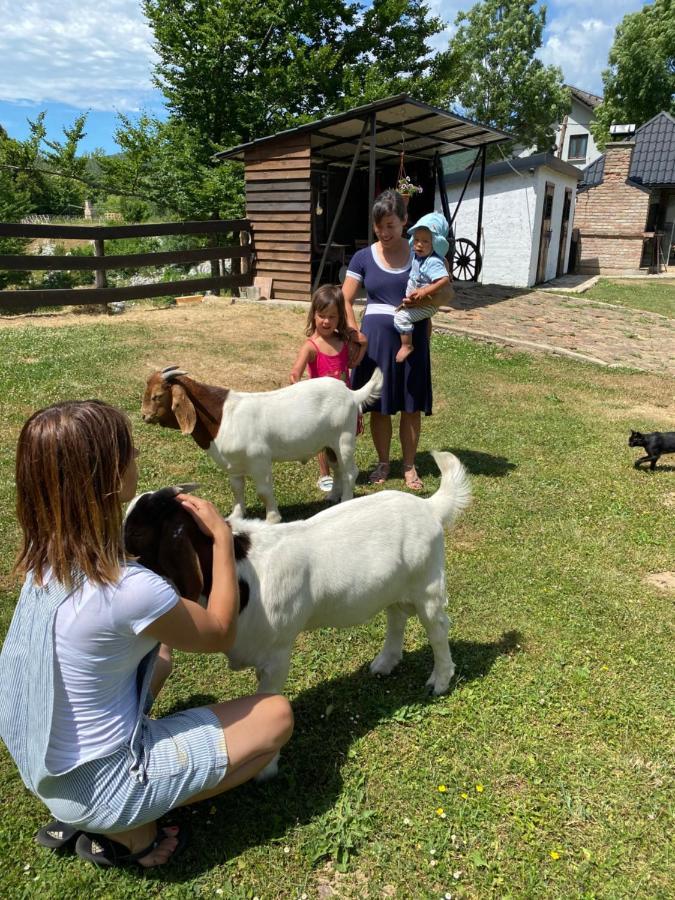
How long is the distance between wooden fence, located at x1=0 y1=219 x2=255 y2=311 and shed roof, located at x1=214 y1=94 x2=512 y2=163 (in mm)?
2308

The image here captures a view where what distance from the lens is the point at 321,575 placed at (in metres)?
2.77

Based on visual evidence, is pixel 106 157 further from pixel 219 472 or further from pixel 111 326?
pixel 219 472

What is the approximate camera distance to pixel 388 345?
558cm

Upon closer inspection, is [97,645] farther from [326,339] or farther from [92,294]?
[92,294]

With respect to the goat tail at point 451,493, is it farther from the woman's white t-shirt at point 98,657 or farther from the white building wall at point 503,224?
the white building wall at point 503,224

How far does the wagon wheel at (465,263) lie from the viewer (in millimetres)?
19656

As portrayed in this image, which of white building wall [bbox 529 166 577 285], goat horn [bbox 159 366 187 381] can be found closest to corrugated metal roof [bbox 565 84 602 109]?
white building wall [bbox 529 166 577 285]

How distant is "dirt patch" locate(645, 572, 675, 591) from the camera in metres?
4.41

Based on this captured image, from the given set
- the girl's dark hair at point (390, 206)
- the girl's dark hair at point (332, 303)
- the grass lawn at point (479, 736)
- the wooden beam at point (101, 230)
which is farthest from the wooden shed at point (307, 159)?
the grass lawn at point (479, 736)

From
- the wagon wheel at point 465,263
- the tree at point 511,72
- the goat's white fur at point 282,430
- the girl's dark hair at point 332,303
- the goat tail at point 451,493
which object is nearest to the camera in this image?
the goat tail at point 451,493

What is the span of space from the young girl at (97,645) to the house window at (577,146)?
5659cm

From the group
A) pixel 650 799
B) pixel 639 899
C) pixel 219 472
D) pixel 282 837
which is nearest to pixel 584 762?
pixel 650 799

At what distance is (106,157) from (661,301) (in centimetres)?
2602

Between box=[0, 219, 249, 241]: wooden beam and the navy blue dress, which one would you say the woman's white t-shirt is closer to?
the navy blue dress
